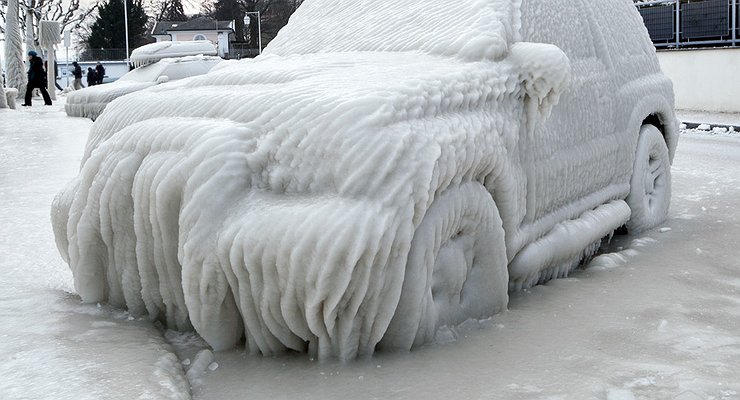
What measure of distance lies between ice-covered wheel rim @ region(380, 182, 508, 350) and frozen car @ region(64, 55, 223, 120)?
43.6ft

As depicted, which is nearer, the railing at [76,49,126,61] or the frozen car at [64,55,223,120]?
the frozen car at [64,55,223,120]

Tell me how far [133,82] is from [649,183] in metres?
13.4

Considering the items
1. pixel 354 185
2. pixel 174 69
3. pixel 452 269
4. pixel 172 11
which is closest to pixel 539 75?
pixel 452 269

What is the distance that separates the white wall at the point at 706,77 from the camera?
15.5 m

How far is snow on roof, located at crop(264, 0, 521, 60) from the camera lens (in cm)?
338

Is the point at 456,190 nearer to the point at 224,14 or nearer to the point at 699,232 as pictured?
the point at 699,232

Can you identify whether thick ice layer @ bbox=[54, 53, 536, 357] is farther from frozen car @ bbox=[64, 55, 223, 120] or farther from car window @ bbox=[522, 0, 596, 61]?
frozen car @ bbox=[64, 55, 223, 120]

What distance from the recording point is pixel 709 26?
16.5 m

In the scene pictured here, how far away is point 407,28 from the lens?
12.2ft

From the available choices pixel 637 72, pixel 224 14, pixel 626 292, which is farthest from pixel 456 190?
pixel 224 14

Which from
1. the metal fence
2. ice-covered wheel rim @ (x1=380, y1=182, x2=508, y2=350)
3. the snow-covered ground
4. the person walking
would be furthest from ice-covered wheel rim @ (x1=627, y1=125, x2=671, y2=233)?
the person walking

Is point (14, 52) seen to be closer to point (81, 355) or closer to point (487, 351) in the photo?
point (81, 355)

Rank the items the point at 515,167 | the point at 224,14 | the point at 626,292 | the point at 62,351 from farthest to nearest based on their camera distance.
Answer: the point at 224,14, the point at 626,292, the point at 515,167, the point at 62,351

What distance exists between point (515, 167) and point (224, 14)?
65.4 m
